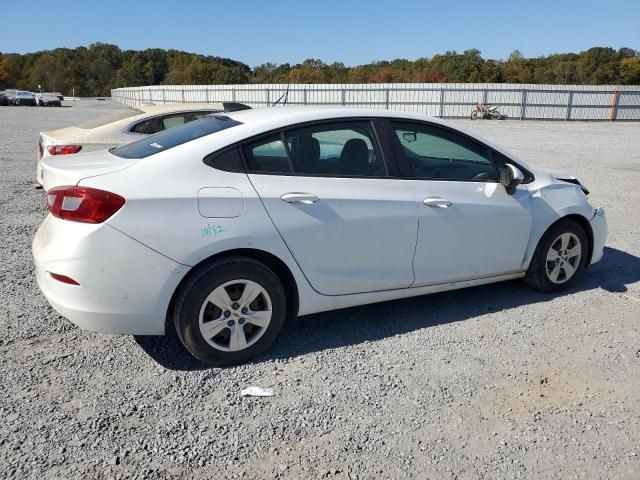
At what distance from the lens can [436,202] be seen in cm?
402

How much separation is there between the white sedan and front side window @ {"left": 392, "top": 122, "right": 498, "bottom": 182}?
0.01 metres

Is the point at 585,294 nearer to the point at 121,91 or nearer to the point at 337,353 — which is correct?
the point at 337,353

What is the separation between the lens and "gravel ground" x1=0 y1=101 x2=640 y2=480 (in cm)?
266

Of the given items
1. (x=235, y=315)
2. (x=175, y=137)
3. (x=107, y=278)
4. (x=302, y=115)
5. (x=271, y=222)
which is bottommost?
(x=235, y=315)

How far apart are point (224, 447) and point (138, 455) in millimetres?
409

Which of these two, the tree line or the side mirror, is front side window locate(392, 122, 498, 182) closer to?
the side mirror

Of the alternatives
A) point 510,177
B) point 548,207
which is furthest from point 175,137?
point 548,207

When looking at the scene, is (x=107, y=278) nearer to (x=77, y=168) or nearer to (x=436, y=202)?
(x=77, y=168)

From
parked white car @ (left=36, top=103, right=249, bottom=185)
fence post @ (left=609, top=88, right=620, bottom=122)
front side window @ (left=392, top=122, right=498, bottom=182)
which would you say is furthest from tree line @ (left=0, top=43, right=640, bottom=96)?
front side window @ (left=392, top=122, right=498, bottom=182)

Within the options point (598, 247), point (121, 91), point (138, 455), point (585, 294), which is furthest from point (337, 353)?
point (121, 91)

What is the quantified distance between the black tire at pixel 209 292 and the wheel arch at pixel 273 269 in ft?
0.09

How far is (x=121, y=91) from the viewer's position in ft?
215

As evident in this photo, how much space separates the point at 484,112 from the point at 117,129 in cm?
2949

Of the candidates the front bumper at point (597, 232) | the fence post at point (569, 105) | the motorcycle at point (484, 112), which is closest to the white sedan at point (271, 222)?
the front bumper at point (597, 232)
